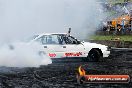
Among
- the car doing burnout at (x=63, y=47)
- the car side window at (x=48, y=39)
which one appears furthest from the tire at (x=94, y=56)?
the car side window at (x=48, y=39)

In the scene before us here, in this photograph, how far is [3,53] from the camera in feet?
57.4

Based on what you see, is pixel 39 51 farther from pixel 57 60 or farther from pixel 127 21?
pixel 127 21

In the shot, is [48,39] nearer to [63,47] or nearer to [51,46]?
[51,46]

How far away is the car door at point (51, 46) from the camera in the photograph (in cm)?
1875

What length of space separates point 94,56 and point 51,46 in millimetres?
2142

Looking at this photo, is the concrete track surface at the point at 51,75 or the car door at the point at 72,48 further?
the car door at the point at 72,48

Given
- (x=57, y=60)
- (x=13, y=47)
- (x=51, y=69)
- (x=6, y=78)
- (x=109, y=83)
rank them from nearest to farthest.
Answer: (x=109, y=83) → (x=6, y=78) → (x=51, y=69) → (x=13, y=47) → (x=57, y=60)

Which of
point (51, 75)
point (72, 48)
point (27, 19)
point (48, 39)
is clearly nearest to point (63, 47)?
point (72, 48)

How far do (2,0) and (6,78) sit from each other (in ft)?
14.6

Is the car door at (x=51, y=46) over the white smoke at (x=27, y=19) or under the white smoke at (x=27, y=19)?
under

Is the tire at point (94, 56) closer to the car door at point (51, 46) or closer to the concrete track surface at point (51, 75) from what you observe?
the concrete track surface at point (51, 75)

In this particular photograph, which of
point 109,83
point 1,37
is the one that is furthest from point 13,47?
point 109,83

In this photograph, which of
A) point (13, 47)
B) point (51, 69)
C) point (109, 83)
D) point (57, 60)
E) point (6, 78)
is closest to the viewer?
point (109, 83)

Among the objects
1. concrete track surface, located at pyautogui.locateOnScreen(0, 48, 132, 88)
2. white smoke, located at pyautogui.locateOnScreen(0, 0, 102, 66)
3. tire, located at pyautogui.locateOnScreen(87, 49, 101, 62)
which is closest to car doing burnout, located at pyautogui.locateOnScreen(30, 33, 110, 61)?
tire, located at pyautogui.locateOnScreen(87, 49, 101, 62)
